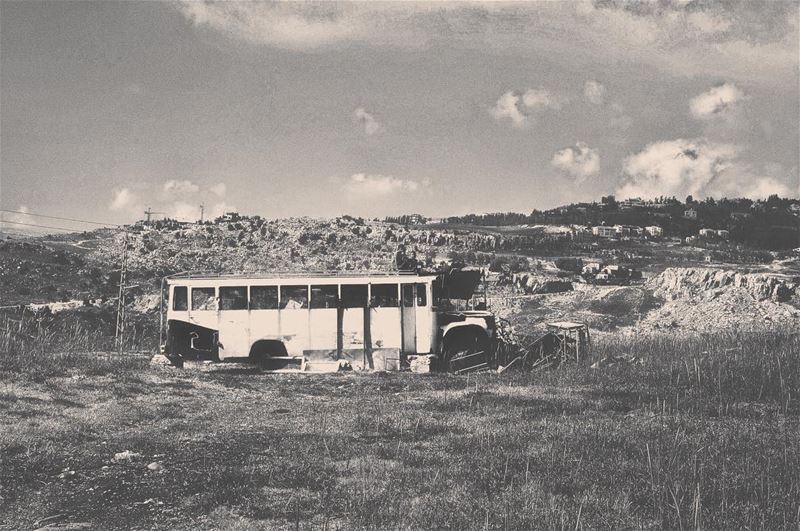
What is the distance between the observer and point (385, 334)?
1545cm

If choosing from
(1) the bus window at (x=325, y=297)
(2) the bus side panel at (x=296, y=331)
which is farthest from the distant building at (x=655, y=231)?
(2) the bus side panel at (x=296, y=331)

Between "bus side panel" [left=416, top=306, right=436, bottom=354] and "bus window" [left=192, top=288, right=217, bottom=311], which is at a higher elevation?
"bus window" [left=192, top=288, right=217, bottom=311]

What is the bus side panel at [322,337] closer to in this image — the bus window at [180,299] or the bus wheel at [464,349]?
the bus wheel at [464,349]

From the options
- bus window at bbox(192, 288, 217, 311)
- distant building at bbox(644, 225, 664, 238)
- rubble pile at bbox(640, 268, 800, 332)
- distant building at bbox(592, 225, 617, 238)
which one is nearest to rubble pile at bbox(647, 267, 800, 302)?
rubble pile at bbox(640, 268, 800, 332)

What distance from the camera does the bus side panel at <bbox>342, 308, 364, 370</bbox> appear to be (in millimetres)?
15375

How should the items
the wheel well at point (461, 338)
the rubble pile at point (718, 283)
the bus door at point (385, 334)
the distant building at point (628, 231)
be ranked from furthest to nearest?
the distant building at point (628, 231) < the rubble pile at point (718, 283) < the wheel well at point (461, 338) < the bus door at point (385, 334)

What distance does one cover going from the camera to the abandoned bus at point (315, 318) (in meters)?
15.4

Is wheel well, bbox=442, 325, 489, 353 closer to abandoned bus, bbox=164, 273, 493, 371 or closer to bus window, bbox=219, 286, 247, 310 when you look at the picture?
abandoned bus, bbox=164, 273, 493, 371

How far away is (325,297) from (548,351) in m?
5.89

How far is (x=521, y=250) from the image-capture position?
4294cm

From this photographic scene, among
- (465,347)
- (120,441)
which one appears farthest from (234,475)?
(465,347)

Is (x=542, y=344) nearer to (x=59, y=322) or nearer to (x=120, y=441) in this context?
(x=120, y=441)

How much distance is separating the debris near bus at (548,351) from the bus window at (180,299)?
807cm

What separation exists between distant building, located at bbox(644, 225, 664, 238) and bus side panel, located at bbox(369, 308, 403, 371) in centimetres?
3694
